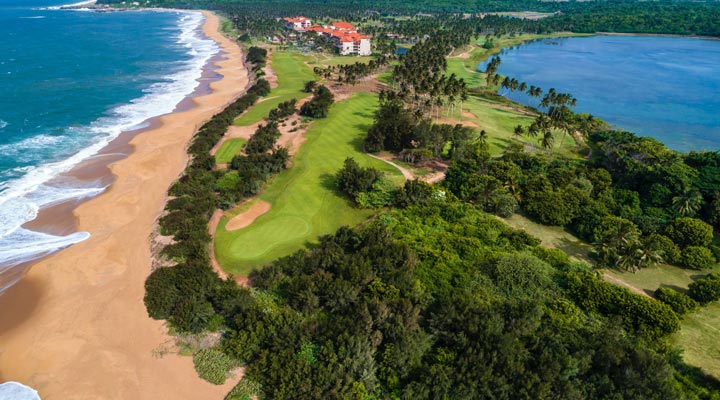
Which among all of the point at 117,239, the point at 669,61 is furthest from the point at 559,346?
the point at 669,61

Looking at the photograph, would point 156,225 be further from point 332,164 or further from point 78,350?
point 332,164

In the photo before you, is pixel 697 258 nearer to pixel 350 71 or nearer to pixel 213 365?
pixel 213 365

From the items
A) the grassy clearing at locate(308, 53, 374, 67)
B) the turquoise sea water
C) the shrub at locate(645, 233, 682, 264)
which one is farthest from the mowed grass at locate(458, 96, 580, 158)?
the grassy clearing at locate(308, 53, 374, 67)

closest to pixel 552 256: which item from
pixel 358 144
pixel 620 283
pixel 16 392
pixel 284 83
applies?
pixel 620 283

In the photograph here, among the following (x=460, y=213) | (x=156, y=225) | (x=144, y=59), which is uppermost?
(x=144, y=59)

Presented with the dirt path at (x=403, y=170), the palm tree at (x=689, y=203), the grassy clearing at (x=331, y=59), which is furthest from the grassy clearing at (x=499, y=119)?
the grassy clearing at (x=331, y=59)

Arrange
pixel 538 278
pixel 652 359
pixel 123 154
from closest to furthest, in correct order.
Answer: pixel 652 359
pixel 538 278
pixel 123 154

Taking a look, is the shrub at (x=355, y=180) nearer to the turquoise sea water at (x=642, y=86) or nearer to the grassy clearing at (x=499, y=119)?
the grassy clearing at (x=499, y=119)

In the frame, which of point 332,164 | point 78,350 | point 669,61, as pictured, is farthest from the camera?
point 669,61
